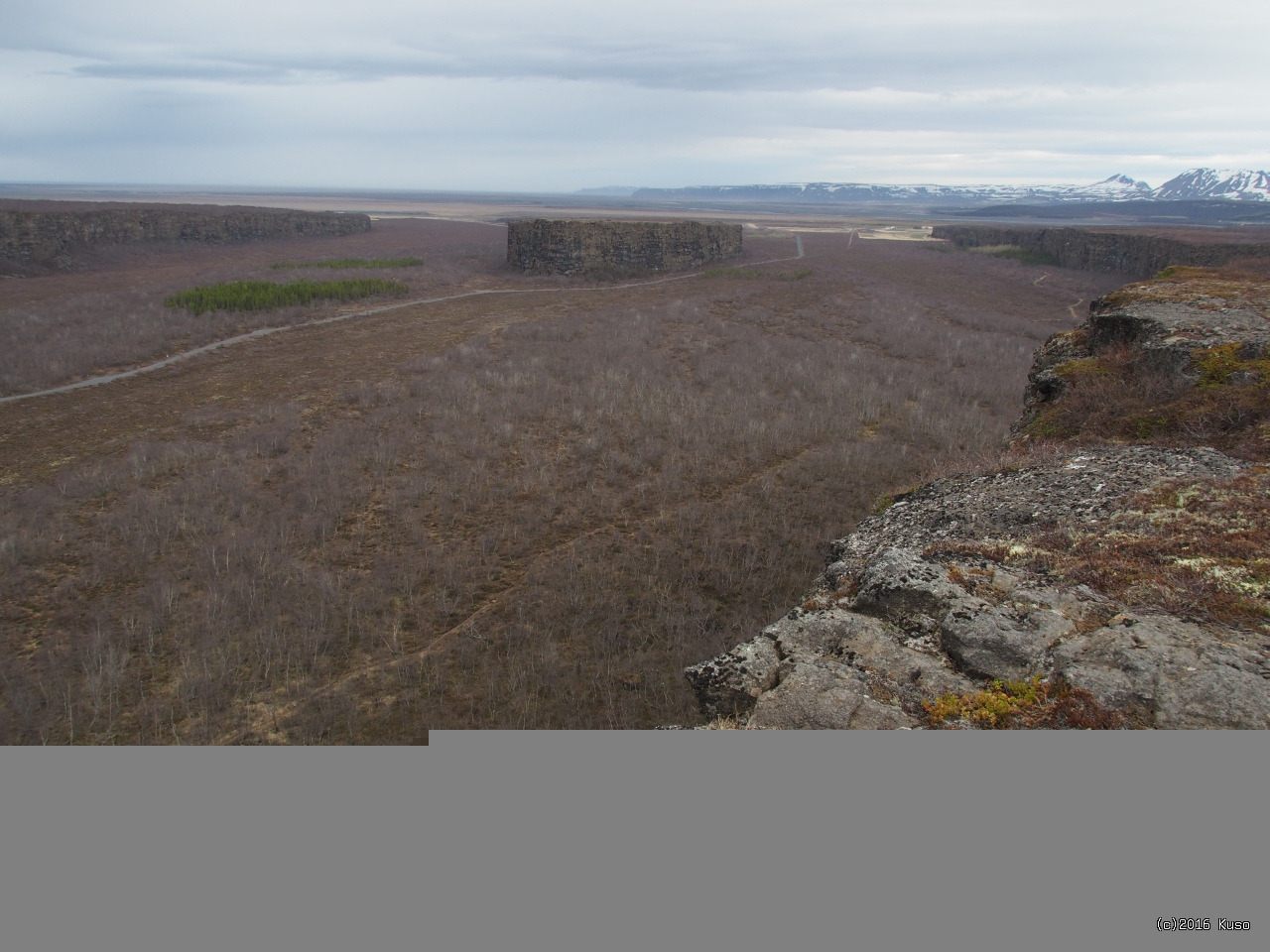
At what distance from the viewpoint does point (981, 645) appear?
3801mm

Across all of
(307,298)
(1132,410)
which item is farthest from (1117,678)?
(307,298)

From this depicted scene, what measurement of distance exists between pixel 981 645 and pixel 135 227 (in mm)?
50357

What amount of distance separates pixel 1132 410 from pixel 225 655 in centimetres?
904

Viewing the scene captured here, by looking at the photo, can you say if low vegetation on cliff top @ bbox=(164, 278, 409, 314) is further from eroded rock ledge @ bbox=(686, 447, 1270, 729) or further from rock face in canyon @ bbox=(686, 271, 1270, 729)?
eroded rock ledge @ bbox=(686, 447, 1270, 729)

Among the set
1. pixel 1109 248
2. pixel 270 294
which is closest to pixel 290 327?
pixel 270 294

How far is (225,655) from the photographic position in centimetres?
689

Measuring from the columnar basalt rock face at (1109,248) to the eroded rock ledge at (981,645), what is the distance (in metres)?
31.8

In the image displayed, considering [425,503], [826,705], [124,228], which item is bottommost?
[425,503]

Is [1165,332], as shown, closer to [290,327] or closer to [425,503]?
[425,503]

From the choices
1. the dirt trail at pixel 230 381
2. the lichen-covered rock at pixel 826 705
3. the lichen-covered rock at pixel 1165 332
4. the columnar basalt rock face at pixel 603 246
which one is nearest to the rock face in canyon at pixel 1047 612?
the lichen-covered rock at pixel 826 705

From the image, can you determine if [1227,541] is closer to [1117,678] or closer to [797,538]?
[1117,678]

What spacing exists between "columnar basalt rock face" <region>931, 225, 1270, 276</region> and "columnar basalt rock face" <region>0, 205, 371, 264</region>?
49.9 metres

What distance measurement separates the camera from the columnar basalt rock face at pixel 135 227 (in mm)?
34531

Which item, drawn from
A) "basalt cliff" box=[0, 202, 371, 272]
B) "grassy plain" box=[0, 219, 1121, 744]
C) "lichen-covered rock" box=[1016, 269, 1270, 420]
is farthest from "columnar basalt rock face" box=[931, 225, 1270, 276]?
"basalt cliff" box=[0, 202, 371, 272]
